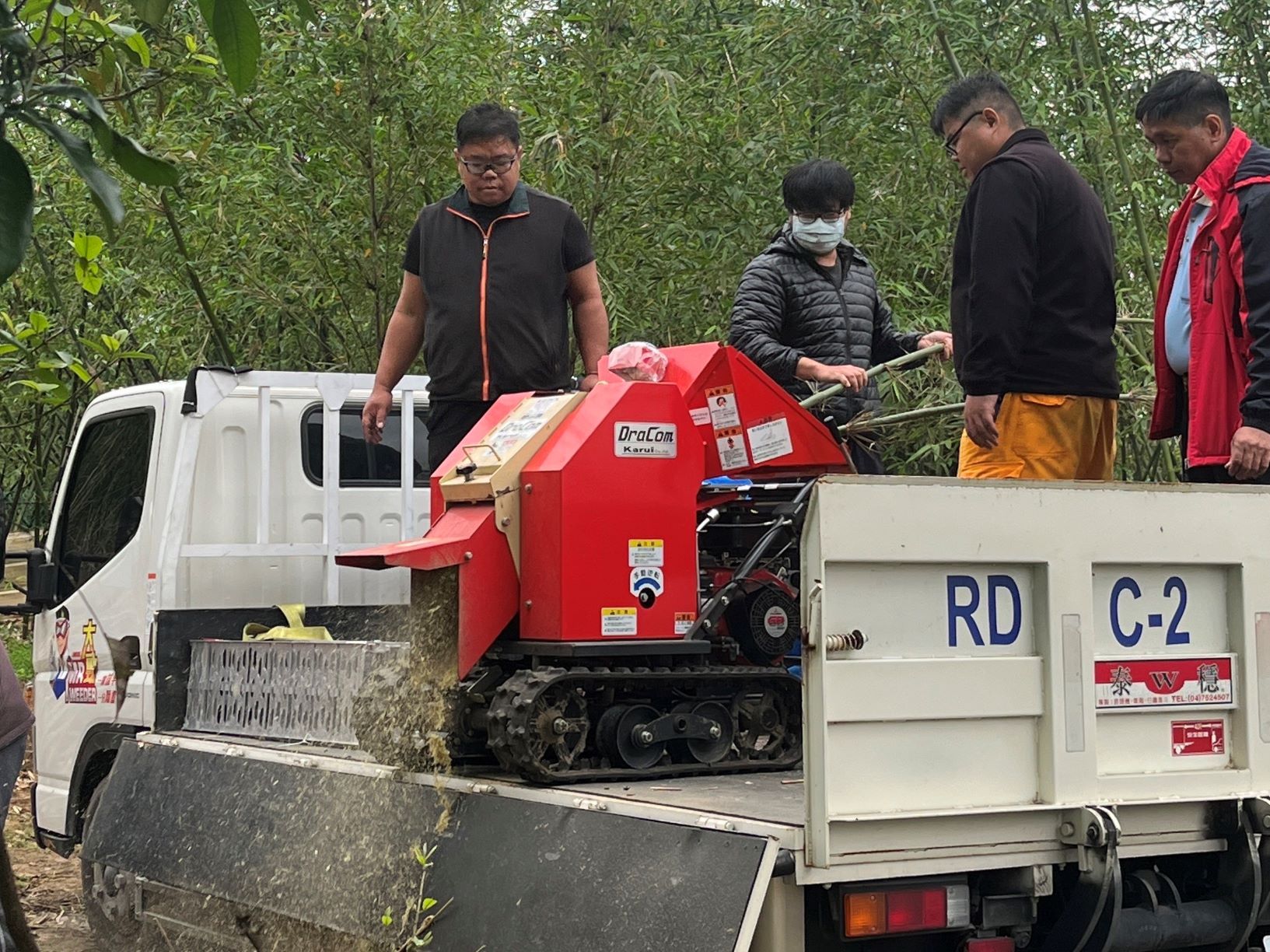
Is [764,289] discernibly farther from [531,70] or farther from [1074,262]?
[531,70]

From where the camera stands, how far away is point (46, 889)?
26.1 ft

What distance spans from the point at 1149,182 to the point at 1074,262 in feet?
14.4

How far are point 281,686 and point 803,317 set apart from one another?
2080 mm

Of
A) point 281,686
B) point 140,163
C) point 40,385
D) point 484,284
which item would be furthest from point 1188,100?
point 140,163

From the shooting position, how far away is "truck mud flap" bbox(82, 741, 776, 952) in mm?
3332

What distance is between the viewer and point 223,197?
8.63 m

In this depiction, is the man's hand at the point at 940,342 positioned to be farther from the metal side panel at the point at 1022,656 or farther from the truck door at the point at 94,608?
the truck door at the point at 94,608

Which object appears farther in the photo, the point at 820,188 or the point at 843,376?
the point at 820,188

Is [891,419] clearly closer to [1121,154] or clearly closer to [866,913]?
[866,913]

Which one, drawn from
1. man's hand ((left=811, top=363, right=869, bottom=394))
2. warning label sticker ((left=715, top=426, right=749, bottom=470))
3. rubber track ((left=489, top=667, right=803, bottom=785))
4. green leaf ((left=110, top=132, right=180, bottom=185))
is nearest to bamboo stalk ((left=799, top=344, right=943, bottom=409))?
man's hand ((left=811, top=363, right=869, bottom=394))

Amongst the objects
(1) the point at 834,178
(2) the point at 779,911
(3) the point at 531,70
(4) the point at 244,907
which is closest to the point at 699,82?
(3) the point at 531,70

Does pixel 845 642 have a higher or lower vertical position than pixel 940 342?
lower

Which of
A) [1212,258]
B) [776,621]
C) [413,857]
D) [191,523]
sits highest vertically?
[1212,258]

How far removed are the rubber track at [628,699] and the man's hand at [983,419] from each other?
84cm
